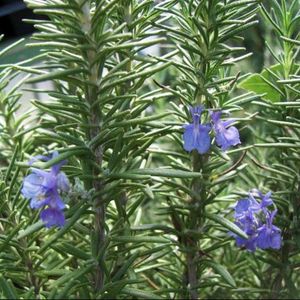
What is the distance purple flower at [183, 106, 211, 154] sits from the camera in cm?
86

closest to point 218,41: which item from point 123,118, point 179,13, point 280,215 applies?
point 179,13

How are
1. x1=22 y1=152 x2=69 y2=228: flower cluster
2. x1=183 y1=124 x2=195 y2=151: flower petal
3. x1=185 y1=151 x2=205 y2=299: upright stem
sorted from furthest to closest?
x1=185 y1=151 x2=205 y2=299: upright stem
x1=183 y1=124 x2=195 y2=151: flower petal
x1=22 y1=152 x2=69 y2=228: flower cluster

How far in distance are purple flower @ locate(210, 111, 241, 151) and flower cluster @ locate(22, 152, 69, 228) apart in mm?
269

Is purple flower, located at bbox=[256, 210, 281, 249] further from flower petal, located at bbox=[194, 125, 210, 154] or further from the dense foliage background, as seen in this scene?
flower petal, located at bbox=[194, 125, 210, 154]

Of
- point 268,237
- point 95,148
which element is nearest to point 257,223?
point 268,237

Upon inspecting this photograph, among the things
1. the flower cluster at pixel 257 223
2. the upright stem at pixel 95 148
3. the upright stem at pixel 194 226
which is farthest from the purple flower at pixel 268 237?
the upright stem at pixel 95 148

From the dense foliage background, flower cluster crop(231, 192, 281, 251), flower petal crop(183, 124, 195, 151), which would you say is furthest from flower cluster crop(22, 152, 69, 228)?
flower cluster crop(231, 192, 281, 251)

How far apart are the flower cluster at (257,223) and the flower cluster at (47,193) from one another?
1.10 ft

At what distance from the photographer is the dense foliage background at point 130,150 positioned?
31.0 inches

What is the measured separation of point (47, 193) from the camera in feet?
2.48

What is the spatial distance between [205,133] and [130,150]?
0.42 feet

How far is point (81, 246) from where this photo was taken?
3.32 ft

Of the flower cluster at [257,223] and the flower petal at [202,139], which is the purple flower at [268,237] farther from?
the flower petal at [202,139]

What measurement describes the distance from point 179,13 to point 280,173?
34cm
